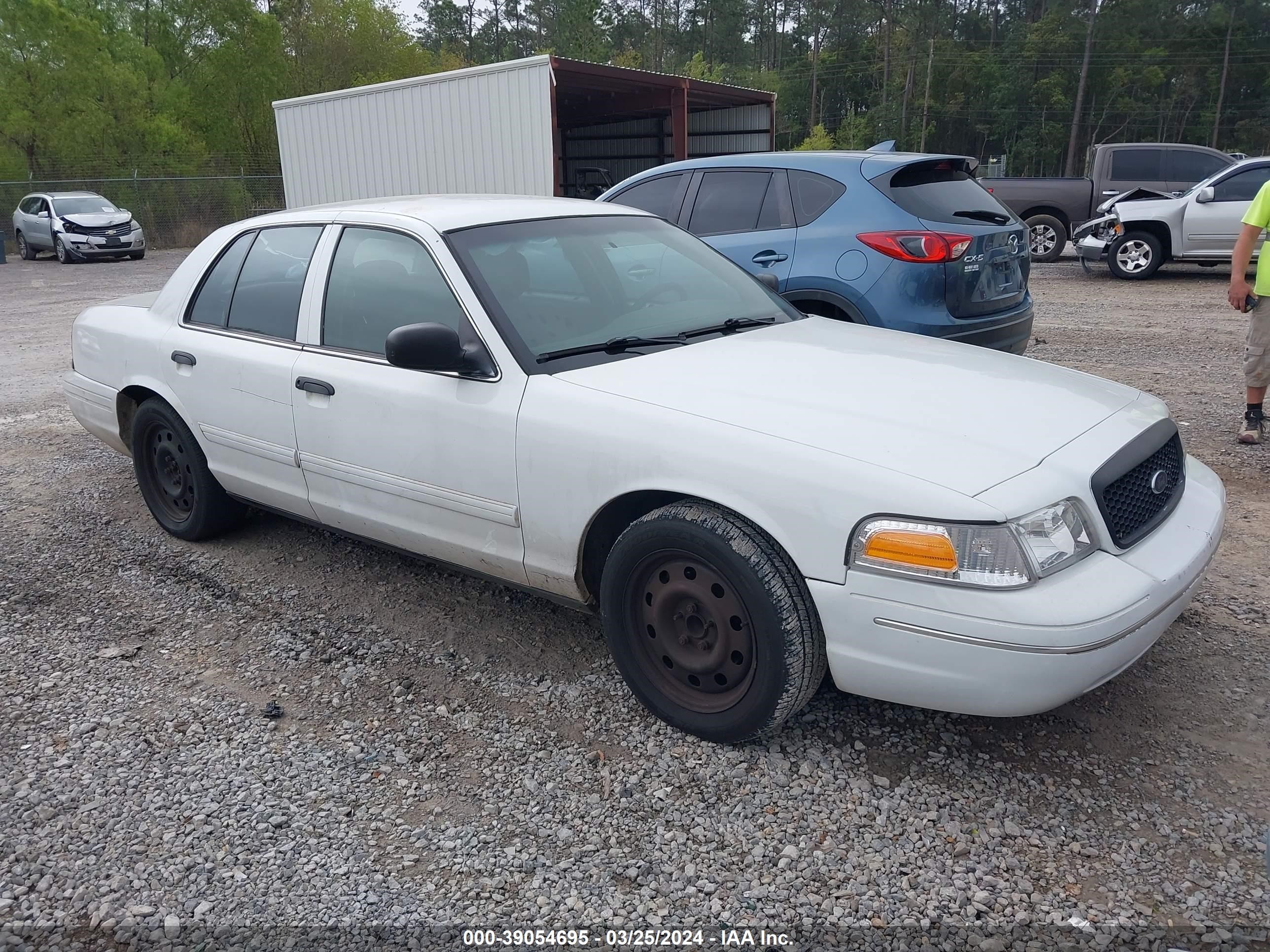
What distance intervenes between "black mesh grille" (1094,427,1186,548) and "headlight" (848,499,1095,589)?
0.25 meters

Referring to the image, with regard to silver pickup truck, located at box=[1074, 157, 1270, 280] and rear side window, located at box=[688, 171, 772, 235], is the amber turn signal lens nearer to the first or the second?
rear side window, located at box=[688, 171, 772, 235]

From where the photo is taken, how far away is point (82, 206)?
76.7 ft

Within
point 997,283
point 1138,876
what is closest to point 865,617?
point 1138,876

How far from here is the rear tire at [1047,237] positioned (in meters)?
16.4

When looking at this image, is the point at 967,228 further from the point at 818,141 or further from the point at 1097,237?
the point at 818,141

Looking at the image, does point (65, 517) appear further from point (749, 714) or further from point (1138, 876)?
point (1138, 876)

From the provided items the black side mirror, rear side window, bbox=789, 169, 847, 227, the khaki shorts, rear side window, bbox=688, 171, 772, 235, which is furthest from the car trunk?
the black side mirror

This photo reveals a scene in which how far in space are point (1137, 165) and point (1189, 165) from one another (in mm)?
798

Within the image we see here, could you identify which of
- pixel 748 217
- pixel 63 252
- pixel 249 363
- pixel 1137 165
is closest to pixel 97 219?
pixel 63 252

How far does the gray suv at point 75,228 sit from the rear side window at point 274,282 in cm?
2142

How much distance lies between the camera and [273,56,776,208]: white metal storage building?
1341cm

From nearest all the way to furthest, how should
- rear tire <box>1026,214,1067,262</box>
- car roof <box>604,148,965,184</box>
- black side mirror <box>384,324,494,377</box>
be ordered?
1. black side mirror <box>384,324,494,377</box>
2. car roof <box>604,148,965,184</box>
3. rear tire <box>1026,214,1067,262</box>

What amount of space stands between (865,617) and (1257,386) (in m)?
4.34

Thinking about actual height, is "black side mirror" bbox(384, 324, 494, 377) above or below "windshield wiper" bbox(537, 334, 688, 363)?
above
